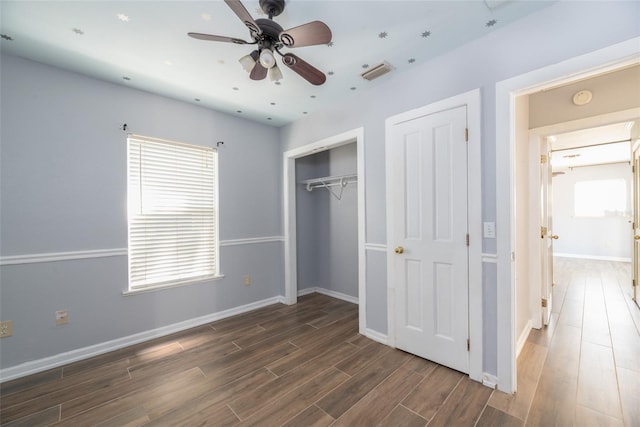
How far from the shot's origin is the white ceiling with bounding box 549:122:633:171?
3635 millimetres

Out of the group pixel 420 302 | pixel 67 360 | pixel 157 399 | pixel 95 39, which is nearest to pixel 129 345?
pixel 67 360

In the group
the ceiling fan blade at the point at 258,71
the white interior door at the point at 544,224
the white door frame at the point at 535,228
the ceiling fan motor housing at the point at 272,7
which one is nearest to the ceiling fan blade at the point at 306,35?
the ceiling fan motor housing at the point at 272,7

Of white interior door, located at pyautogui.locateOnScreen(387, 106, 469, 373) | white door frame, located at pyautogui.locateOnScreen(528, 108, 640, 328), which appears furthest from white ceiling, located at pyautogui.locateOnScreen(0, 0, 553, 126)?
white door frame, located at pyautogui.locateOnScreen(528, 108, 640, 328)

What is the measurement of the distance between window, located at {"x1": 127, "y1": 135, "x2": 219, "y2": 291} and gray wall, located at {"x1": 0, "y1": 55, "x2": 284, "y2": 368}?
0.11m

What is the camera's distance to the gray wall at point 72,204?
2.14 metres

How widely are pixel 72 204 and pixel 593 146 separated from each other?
300 inches

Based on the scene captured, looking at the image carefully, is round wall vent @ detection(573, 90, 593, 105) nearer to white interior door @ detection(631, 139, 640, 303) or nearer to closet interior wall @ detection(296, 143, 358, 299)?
white interior door @ detection(631, 139, 640, 303)

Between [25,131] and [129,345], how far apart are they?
2.20m

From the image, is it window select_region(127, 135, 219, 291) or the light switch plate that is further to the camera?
window select_region(127, 135, 219, 291)

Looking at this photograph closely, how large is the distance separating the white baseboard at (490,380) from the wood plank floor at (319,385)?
6 centimetres

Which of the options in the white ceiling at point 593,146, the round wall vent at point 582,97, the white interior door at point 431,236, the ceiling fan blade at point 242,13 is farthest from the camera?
the white ceiling at point 593,146

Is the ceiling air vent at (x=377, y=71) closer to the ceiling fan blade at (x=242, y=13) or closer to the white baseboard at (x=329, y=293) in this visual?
the ceiling fan blade at (x=242, y=13)

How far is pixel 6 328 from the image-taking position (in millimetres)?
2096

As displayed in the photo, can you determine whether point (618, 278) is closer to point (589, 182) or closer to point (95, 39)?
point (589, 182)
